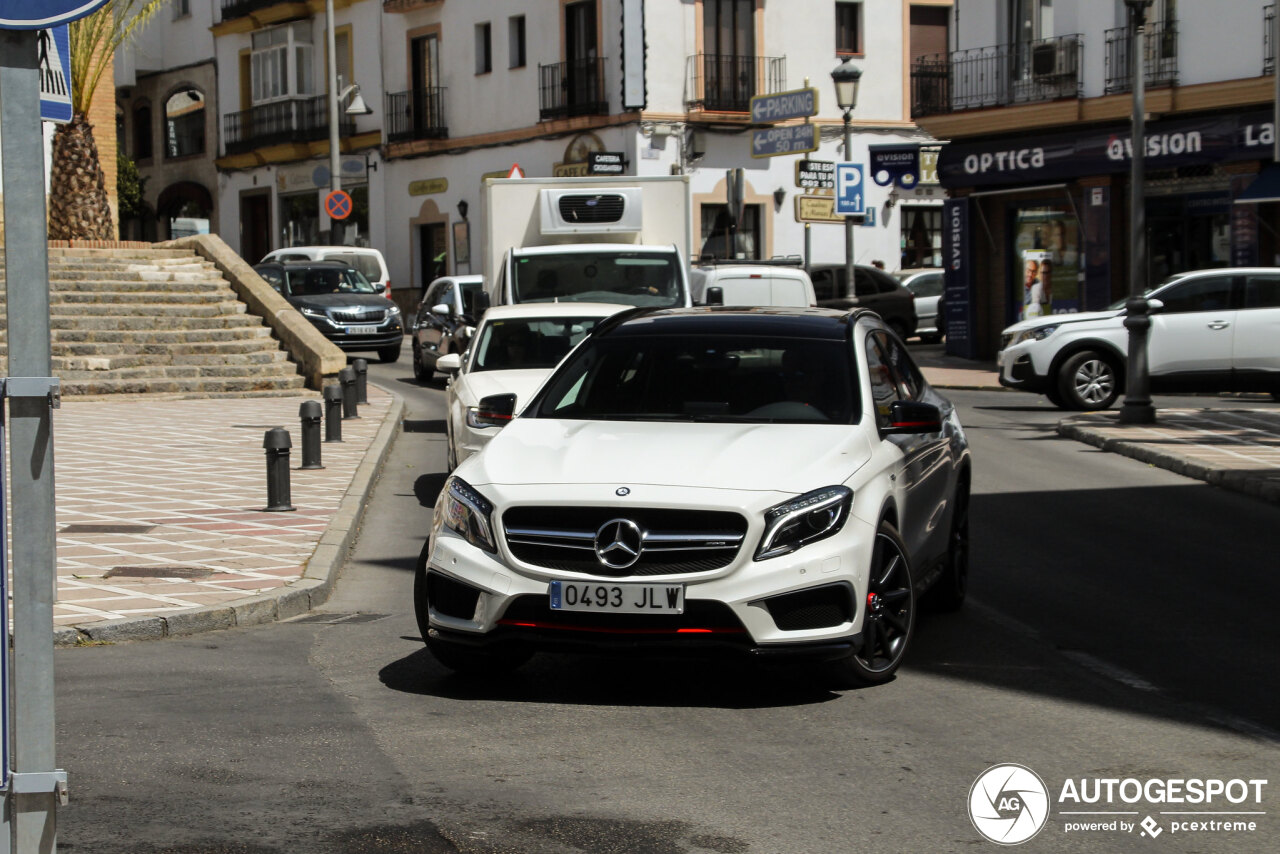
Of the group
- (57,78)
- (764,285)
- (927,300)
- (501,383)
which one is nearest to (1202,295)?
(764,285)

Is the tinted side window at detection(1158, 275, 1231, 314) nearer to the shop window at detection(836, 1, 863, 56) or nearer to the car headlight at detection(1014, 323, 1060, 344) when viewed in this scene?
the car headlight at detection(1014, 323, 1060, 344)

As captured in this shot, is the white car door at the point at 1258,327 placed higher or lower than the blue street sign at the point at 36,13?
lower

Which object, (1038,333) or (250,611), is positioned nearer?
(250,611)

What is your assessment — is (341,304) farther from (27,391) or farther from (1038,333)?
(27,391)

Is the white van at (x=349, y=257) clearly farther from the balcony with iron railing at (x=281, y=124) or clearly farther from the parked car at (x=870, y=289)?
the balcony with iron railing at (x=281, y=124)

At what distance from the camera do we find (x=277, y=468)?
36.4 ft

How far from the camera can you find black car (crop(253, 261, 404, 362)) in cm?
2794

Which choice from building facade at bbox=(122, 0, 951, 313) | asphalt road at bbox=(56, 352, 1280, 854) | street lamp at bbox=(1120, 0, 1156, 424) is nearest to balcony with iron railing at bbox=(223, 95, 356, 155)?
building facade at bbox=(122, 0, 951, 313)

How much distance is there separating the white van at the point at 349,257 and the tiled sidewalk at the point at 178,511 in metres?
14.0

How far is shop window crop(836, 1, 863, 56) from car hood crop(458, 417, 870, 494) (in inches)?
1394

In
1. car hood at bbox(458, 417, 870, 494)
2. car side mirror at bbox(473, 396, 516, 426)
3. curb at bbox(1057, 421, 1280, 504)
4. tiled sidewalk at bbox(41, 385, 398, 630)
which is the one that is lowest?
curb at bbox(1057, 421, 1280, 504)

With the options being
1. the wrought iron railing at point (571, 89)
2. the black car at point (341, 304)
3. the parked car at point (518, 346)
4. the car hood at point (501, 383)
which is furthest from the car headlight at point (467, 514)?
the wrought iron railing at point (571, 89)

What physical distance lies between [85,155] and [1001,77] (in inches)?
625

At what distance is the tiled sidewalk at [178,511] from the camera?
849 centimetres
